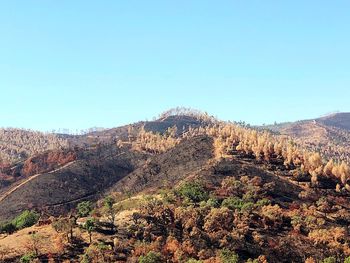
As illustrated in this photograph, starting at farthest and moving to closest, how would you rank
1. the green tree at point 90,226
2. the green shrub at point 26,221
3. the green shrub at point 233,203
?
the green shrub at point 26,221
the green shrub at point 233,203
the green tree at point 90,226

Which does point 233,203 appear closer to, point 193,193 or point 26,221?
point 193,193

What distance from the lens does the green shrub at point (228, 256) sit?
93.5 meters

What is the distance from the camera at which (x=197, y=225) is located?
11144cm

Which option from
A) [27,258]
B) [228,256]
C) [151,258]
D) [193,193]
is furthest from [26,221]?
[228,256]

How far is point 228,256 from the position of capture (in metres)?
97.0

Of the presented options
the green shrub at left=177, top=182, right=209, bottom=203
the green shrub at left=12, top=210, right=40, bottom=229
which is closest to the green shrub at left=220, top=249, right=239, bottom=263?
the green shrub at left=177, top=182, right=209, bottom=203

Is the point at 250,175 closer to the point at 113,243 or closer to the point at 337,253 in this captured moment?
the point at 337,253

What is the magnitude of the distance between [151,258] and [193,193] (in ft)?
158

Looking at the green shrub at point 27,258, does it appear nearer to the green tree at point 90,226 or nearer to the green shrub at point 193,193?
the green tree at point 90,226

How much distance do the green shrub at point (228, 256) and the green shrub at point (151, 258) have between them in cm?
1453

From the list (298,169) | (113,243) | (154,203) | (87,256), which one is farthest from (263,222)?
(298,169)

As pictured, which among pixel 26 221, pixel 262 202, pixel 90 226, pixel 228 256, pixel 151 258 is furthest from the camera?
pixel 262 202

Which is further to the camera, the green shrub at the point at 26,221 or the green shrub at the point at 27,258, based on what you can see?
the green shrub at the point at 26,221

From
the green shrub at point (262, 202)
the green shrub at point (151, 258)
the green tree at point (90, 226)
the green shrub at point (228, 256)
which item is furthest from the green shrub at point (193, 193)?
the green shrub at point (151, 258)
